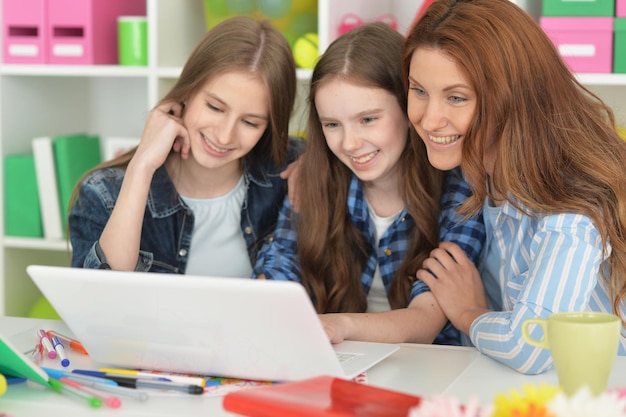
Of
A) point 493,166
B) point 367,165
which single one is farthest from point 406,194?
point 493,166

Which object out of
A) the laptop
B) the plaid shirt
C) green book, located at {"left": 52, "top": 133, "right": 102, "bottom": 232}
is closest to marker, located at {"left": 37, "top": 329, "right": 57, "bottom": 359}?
the laptop

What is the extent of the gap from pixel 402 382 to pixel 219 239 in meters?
0.84

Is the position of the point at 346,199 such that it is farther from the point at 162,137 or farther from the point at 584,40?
the point at 584,40

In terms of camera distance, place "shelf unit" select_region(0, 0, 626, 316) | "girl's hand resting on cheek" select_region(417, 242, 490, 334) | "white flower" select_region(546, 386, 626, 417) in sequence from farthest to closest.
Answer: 1. "shelf unit" select_region(0, 0, 626, 316)
2. "girl's hand resting on cheek" select_region(417, 242, 490, 334)
3. "white flower" select_region(546, 386, 626, 417)

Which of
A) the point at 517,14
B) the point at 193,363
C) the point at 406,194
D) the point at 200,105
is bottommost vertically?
the point at 193,363

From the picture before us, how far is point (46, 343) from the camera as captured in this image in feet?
3.93

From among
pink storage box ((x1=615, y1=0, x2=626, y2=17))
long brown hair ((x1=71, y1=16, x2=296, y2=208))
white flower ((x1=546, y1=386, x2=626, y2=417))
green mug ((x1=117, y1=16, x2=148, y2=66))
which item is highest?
pink storage box ((x1=615, y1=0, x2=626, y2=17))

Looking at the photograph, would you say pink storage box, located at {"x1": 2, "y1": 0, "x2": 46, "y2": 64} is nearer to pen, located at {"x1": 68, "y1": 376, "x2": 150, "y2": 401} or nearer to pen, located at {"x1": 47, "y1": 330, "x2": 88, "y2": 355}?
pen, located at {"x1": 47, "y1": 330, "x2": 88, "y2": 355}

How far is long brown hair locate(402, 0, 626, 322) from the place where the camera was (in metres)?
1.31

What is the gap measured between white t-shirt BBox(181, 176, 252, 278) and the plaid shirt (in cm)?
9

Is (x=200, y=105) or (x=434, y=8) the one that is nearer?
(x=434, y=8)

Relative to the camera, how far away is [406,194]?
1.68m

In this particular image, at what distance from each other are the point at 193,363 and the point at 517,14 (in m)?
0.72

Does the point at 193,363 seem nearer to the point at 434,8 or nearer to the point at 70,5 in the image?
the point at 434,8
